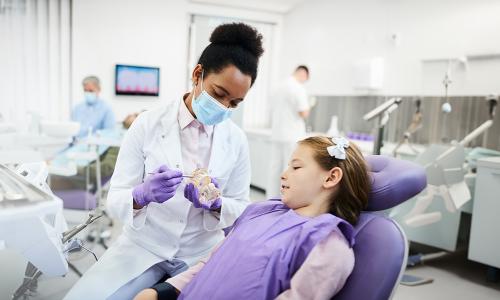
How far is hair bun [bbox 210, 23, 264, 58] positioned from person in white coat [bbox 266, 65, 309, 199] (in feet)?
8.54

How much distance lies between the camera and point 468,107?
129 inches

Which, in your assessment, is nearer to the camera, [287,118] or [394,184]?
[394,184]

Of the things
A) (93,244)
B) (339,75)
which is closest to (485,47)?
(339,75)

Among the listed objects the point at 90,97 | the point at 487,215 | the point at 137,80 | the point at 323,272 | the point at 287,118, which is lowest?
the point at 487,215

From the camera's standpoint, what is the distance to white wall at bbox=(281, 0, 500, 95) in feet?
10.6

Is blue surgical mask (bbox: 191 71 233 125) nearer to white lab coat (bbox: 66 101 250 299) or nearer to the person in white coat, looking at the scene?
white lab coat (bbox: 66 101 250 299)

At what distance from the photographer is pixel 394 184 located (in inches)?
46.8

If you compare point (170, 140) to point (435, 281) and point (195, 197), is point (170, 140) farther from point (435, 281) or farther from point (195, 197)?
point (435, 281)

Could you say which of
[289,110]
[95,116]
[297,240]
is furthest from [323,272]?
[95,116]

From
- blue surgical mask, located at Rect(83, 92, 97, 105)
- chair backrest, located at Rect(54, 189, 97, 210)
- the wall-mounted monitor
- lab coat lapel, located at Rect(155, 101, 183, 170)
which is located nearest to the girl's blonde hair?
lab coat lapel, located at Rect(155, 101, 183, 170)

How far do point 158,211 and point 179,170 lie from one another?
20 centimetres

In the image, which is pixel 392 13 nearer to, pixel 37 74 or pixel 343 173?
pixel 343 173

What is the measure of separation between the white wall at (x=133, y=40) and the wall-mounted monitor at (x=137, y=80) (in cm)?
6

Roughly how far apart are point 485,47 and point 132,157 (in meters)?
3.02
